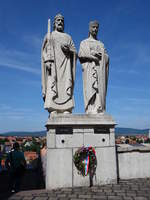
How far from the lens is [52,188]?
623 centimetres

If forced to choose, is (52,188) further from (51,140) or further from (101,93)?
(101,93)

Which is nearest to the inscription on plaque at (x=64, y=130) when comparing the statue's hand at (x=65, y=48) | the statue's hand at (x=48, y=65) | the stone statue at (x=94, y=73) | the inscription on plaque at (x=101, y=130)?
the inscription on plaque at (x=101, y=130)

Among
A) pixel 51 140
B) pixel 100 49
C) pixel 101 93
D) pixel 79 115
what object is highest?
pixel 100 49

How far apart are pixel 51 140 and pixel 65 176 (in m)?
1.14

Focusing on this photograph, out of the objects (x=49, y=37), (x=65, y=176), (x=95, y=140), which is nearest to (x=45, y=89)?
(x=49, y=37)

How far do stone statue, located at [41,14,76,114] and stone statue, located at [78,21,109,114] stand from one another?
430 mm

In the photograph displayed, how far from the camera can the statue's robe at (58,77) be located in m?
7.01

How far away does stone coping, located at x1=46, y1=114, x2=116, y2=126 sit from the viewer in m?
6.59

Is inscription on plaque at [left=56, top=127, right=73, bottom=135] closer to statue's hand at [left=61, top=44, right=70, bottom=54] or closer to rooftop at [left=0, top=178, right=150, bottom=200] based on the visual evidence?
rooftop at [left=0, top=178, right=150, bottom=200]

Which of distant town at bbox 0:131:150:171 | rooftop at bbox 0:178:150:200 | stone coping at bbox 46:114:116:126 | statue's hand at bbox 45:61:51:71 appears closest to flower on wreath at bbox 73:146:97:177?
rooftop at bbox 0:178:150:200

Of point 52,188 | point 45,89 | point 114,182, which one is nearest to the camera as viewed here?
point 52,188

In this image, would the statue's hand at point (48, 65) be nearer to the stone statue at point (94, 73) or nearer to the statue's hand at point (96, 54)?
the stone statue at point (94, 73)

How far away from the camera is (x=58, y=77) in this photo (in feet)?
23.8

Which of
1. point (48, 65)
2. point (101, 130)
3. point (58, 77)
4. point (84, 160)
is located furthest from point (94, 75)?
point (84, 160)
